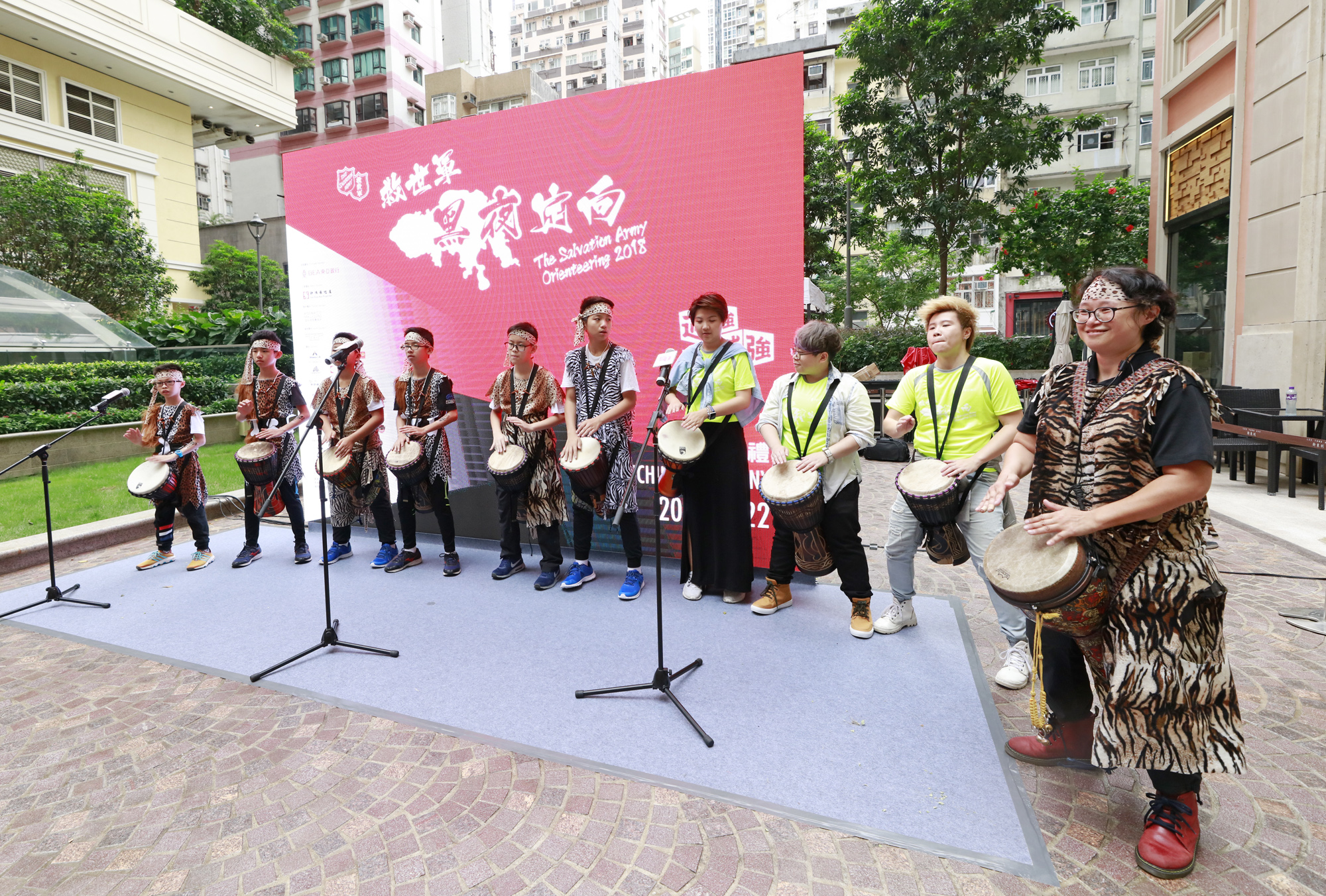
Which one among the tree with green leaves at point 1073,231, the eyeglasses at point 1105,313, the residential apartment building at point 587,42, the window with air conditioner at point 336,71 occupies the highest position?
the residential apartment building at point 587,42

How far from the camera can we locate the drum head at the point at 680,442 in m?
3.90

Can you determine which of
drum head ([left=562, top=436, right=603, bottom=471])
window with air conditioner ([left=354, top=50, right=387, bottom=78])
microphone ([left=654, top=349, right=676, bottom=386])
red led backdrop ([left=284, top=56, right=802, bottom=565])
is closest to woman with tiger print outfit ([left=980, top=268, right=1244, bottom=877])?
microphone ([left=654, top=349, right=676, bottom=386])

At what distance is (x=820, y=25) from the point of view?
65.2 m

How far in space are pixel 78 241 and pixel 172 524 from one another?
1312cm

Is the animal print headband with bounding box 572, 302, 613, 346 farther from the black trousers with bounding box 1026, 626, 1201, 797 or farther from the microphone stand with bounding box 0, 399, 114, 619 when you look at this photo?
the black trousers with bounding box 1026, 626, 1201, 797

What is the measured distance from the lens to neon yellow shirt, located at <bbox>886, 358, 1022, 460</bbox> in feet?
10.1

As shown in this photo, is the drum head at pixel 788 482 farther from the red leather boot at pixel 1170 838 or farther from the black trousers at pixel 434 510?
the black trousers at pixel 434 510

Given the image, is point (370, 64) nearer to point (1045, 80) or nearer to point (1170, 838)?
point (1045, 80)

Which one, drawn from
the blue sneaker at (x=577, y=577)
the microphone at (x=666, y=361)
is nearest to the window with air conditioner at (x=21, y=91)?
the microphone at (x=666, y=361)

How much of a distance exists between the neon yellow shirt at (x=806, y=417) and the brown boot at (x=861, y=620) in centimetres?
87

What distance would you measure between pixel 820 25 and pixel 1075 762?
76.8 metres

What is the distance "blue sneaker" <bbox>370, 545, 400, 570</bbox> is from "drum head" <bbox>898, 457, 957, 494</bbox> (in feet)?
12.8

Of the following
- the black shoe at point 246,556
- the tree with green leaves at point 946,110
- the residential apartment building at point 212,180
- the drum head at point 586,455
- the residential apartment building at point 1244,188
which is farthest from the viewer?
the residential apartment building at point 212,180

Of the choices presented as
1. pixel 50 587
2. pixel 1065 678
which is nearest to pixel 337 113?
pixel 50 587
